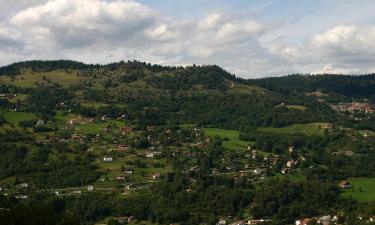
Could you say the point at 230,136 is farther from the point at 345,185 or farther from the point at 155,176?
the point at 345,185

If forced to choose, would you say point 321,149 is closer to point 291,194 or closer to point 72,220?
point 291,194

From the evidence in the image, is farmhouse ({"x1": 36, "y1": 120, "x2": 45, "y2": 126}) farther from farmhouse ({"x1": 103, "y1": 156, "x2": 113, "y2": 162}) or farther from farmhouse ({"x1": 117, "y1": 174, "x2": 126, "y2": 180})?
farmhouse ({"x1": 117, "y1": 174, "x2": 126, "y2": 180})

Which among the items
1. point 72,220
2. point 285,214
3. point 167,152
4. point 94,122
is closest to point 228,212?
point 285,214

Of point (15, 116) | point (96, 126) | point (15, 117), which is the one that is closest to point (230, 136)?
point (96, 126)

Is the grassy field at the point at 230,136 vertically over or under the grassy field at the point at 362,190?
over

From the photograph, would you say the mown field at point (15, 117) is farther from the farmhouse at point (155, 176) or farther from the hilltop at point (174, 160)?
the farmhouse at point (155, 176)

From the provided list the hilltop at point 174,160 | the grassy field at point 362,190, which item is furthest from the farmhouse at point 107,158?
the grassy field at point 362,190
